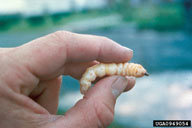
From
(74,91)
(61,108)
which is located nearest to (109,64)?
(61,108)

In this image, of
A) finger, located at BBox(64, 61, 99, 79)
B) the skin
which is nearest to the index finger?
the skin

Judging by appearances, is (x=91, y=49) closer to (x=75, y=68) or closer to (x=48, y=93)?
(x=75, y=68)

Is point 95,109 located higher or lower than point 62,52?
lower

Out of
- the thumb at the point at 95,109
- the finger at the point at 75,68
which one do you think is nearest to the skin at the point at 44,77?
the thumb at the point at 95,109

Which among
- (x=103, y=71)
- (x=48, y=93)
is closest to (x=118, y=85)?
(x=103, y=71)

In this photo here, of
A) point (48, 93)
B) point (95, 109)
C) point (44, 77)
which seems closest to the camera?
point (95, 109)

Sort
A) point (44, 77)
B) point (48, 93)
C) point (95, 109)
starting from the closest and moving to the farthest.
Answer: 1. point (95, 109)
2. point (44, 77)
3. point (48, 93)

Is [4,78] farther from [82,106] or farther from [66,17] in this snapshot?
[66,17]

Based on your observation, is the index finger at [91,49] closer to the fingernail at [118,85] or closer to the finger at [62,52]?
the finger at [62,52]
